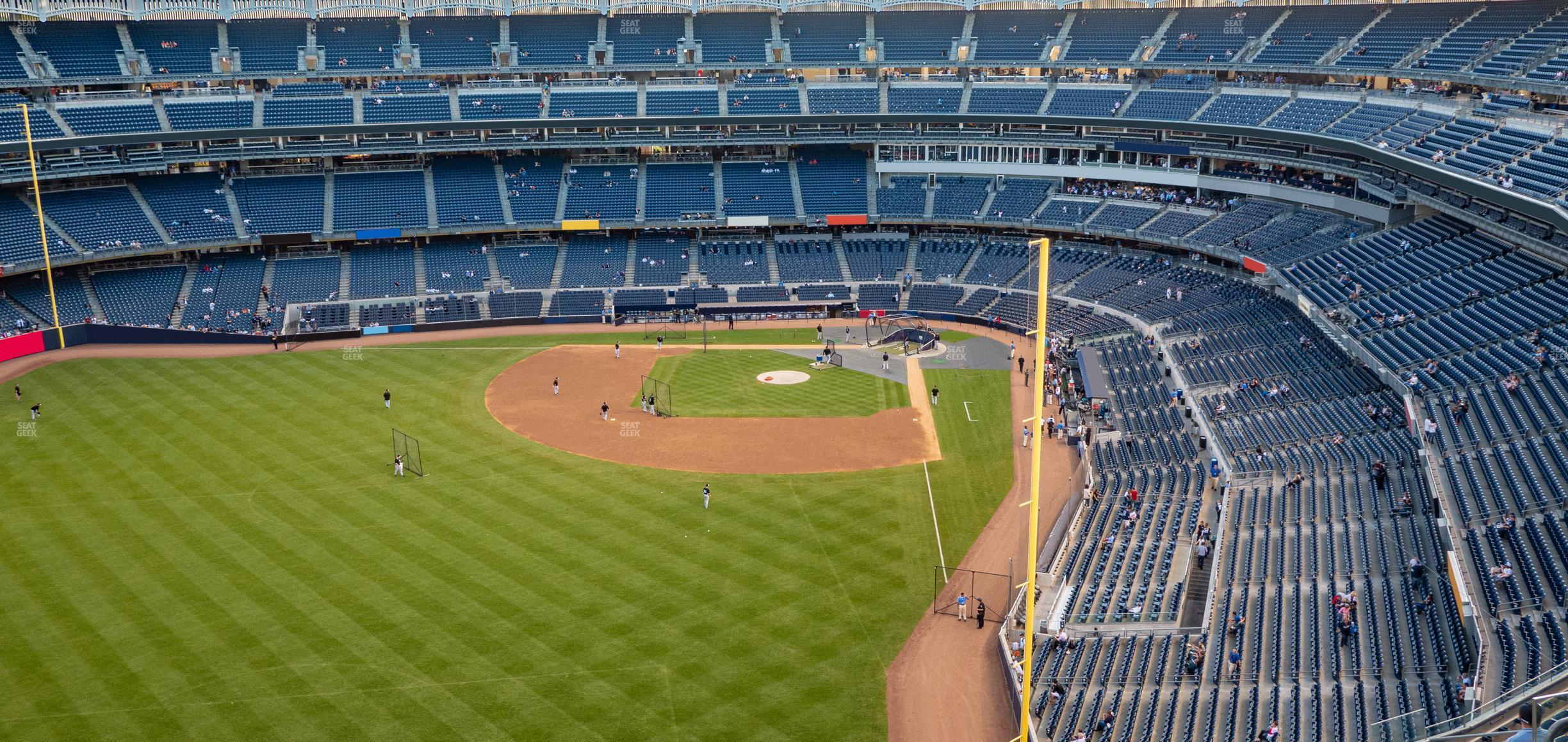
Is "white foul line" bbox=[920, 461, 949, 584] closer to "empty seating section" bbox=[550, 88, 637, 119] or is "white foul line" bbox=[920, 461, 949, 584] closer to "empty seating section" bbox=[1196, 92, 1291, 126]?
"empty seating section" bbox=[1196, 92, 1291, 126]

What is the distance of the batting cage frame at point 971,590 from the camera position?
33.7m

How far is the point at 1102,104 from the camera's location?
73.4m

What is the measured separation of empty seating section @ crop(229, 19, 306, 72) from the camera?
73.5 m

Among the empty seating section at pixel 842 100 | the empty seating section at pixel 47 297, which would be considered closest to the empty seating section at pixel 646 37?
the empty seating section at pixel 842 100

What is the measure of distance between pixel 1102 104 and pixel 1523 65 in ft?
81.3

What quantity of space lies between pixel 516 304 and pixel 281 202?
1599 centimetres

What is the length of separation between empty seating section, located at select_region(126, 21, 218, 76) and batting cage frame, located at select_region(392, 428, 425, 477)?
3752 cm

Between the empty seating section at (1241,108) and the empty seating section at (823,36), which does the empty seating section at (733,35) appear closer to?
the empty seating section at (823,36)

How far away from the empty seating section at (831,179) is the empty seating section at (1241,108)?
22134 mm

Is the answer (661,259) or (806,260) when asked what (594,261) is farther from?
(806,260)

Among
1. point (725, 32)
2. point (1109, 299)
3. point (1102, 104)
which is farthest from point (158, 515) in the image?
point (1102, 104)

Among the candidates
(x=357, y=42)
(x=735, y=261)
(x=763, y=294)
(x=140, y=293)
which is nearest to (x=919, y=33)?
(x=735, y=261)

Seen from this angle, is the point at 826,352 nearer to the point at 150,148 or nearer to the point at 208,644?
the point at 208,644

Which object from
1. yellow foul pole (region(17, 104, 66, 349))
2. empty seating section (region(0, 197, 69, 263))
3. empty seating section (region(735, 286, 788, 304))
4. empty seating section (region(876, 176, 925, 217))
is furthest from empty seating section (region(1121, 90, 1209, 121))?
empty seating section (region(0, 197, 69, 263))
